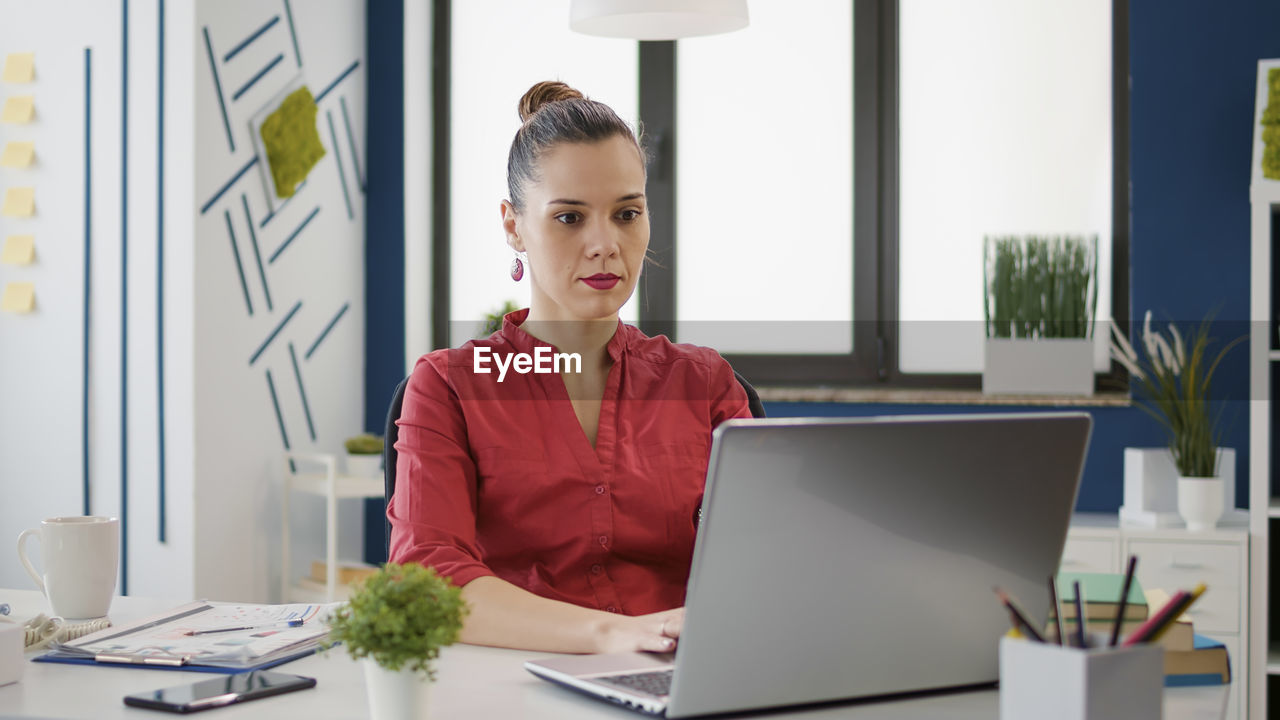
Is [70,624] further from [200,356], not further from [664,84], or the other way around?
[664,84]

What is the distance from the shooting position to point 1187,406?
2.85 m

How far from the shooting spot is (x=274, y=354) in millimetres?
3295

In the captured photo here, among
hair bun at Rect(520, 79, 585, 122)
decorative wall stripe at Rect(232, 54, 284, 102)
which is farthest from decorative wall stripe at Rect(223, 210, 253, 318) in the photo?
hair bun at Rect(520, 79, 585, 122)

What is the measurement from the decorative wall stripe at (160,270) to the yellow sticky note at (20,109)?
13.7 inches

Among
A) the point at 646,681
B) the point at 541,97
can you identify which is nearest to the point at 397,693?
the point at 646,681

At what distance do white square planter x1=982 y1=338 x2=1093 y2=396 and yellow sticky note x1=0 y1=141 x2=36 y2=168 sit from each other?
2.53 meters

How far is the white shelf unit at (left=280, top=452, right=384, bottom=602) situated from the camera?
3.15 m

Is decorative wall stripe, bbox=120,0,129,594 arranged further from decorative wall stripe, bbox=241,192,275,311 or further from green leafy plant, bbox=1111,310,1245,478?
green leafy plant, bbox=1111,310,1245,478

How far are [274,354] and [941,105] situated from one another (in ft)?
6.98

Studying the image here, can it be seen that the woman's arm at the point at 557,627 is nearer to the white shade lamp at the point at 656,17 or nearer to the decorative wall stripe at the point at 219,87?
the white shade lamp at the point at 656,17

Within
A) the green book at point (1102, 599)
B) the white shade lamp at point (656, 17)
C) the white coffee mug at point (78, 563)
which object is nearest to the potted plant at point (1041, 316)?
the white shade lamp at point (656, 17)

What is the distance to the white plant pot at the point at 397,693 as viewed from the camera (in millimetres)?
872

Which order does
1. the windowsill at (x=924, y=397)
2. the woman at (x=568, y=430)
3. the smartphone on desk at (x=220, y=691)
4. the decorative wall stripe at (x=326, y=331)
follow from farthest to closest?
the decorative wall stripe at (x=326, y=331), the windowsill at (x=924, y=397), the woman at (x=568, y=430), the smartphone on desk at (x=220, y=691)

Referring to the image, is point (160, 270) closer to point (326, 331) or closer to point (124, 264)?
point (124, 264)
